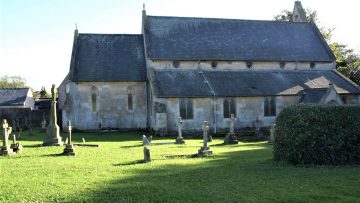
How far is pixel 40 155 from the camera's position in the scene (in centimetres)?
1820

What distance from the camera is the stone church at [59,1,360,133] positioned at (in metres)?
34.8

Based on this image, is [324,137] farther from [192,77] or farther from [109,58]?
[109,58]

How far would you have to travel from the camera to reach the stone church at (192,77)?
34.8m

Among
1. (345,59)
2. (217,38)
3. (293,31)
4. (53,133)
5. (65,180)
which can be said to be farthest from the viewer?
(345,59)

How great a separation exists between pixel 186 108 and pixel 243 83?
21.0ft

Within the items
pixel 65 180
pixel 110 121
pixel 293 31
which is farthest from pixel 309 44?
pixel 65 180

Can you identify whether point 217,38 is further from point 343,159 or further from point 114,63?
point 343,159

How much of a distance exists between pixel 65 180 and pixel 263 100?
26999 mm

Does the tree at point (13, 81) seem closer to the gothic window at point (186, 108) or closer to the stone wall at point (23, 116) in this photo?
the stone wall at point (23, 116)

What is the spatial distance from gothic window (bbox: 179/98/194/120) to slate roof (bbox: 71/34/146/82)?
206 inches

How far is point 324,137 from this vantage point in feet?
49.2

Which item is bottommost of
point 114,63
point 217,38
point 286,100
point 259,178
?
point 259,178

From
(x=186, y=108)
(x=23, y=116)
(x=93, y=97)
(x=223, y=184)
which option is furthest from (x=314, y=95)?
(x=23, y=116)

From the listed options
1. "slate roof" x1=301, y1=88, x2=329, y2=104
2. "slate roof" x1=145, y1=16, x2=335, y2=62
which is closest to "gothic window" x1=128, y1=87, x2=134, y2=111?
"slate roof" x1=145, y1=16, x2=335, y2=62
